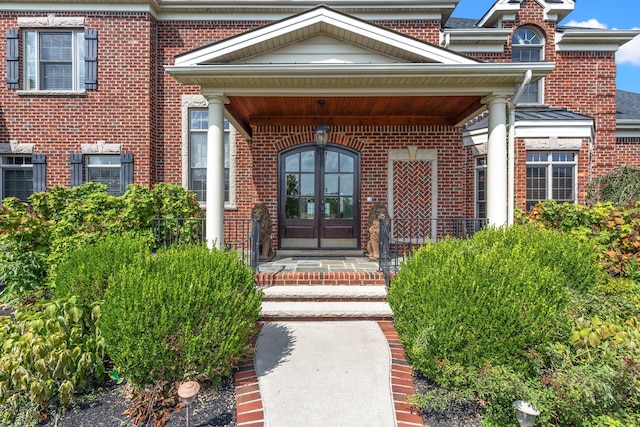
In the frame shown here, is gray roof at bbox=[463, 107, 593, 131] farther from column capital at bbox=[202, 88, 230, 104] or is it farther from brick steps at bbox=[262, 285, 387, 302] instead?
column capital at bbox=[202, 88, 230, 104]

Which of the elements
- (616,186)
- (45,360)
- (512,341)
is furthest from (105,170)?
(616,186)

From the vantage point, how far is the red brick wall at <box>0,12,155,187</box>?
796 centimetres

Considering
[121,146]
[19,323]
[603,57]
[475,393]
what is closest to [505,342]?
[475,393]

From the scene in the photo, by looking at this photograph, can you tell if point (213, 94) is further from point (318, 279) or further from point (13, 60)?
point (13, 60)

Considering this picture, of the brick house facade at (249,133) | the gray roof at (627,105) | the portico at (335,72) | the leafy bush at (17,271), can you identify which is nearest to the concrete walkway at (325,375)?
the portico at (335,72)

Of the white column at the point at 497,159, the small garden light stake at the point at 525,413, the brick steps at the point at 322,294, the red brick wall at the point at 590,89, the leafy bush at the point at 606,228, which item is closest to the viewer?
the small garden light stake at the point at 525,413

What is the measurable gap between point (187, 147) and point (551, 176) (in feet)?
28.4

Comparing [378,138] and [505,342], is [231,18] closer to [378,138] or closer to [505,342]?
[378,138]

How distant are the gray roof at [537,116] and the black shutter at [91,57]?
8.75m

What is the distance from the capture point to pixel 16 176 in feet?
27.1

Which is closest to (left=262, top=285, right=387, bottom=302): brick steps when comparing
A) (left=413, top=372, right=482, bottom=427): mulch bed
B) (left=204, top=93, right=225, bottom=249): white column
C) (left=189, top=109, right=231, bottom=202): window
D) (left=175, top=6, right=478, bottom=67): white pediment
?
(left=204, top=93, right=225, bottom=249): white column

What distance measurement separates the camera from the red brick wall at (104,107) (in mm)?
7961

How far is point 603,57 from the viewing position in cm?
885

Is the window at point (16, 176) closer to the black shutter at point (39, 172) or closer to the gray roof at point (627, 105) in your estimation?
Result: the black shutter at point (39, 172)
